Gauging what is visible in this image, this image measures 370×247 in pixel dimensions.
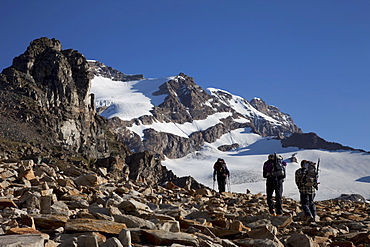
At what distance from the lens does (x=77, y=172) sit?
1548 centimetres

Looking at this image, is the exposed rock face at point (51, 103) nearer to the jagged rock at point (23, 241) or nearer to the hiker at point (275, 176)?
the hiker at point (275, 176)

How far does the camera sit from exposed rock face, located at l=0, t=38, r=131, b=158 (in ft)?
282

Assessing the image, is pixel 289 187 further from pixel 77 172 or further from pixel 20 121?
pixel 77 172

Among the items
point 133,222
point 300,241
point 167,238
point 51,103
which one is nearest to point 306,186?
point 300,241

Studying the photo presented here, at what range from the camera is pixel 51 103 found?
10238 cm

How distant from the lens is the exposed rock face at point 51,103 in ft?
282

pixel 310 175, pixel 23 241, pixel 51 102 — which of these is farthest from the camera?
pixel 51 102

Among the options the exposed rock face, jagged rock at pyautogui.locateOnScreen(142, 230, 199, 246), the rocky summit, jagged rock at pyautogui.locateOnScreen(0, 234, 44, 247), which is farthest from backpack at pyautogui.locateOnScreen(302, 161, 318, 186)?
the exposed rock face

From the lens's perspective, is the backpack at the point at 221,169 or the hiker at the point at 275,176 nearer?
the hiker at the point at 275,176

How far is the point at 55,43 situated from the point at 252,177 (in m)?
116

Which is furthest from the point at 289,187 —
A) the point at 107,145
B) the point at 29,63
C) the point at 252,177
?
the point at 29,63

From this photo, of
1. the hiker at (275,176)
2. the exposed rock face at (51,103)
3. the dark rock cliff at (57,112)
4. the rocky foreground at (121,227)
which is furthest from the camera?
the exposed rock face at (51,103)

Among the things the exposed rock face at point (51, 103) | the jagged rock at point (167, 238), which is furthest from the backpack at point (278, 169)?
the exposed rock face at point (51, 103)

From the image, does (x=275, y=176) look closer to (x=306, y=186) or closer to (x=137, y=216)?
(x=306, y=186)
